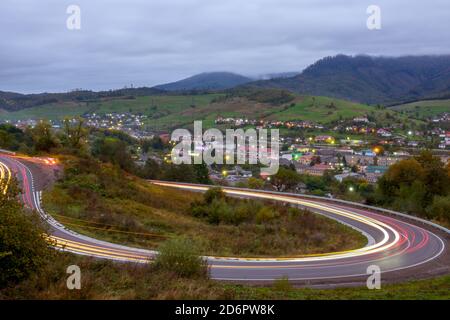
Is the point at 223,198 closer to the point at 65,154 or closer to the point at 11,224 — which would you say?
the point at 65,154

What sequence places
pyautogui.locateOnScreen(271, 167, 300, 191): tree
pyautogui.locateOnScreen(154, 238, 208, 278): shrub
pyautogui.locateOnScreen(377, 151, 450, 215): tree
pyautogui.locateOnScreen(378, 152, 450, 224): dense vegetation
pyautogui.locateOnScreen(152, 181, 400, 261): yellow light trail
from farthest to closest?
pyautogui.locateOnScreen(271, 167, 300, 191): tree → pyautogui.locateOnScreen(377, 151, 450, 215): tree → pyautogui.locateOnScreen(378, 152, 450, 224): dense vegetation → pyautogui.locateOnScreen(152, 181, 400, 261): yellow light trail → pyautogui.locateOnScreen(154, 238, 208, 278): shrub

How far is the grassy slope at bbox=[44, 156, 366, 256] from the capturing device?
2323cm

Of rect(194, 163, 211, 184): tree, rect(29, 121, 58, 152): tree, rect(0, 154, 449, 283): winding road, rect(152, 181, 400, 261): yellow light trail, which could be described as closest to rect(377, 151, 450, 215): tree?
rect(152, 181, 400, 261): yellow light trail

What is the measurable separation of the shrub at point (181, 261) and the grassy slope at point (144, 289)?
1.40 ft

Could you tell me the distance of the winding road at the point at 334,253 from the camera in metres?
17.1

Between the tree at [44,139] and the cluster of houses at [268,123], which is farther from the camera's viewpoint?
the cluster of houses at [268,123]

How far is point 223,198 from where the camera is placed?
35281 mm

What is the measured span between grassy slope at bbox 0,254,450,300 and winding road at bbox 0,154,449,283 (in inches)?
64.9

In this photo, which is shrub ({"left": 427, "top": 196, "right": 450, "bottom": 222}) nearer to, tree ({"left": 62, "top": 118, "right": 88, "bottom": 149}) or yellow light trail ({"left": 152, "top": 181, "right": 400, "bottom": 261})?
yellow light trail ({"left": 152, "top": 181, "right": 400, "bottom": 261})

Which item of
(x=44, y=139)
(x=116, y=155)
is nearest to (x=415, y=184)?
(x=116, y=155)

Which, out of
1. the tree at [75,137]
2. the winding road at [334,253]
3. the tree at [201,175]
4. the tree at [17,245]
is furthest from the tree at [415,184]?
the tree at [75,137]

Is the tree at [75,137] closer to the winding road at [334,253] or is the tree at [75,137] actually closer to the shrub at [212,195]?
the winding road at [334,253]

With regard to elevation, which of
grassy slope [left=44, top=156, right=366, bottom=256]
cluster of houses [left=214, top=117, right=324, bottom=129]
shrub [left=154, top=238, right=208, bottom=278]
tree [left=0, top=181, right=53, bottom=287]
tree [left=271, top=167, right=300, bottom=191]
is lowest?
tree [left=271, top=167, right=300, bottom=191]

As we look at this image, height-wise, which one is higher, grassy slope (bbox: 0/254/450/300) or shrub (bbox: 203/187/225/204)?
grassy slope (bbox: 0/254/450/300)
